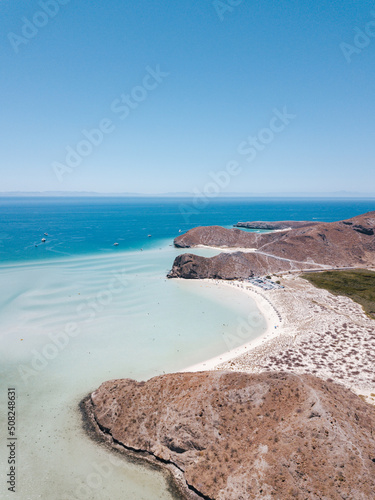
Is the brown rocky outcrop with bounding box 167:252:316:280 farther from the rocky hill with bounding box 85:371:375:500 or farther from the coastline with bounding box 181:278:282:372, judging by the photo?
the rocky hill with bounding box 85:371:375:500

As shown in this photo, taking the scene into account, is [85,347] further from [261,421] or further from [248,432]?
[261,421]

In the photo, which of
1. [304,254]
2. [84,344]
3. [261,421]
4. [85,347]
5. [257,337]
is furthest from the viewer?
[304,254]

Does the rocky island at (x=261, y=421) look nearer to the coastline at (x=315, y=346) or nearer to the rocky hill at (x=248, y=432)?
the rocky hill at (x=248, y=432)

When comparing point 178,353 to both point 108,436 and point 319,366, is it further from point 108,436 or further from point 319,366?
point 319,366

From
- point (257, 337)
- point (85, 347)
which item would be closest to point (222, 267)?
point (257, 337)

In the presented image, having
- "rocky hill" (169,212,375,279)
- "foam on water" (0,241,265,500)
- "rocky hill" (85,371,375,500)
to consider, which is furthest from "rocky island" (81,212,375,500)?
"rocky hill" (169,212,375,279)

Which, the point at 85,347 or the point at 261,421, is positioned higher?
the point at 261,421

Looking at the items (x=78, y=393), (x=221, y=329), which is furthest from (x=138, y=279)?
(x=78, y=393)
